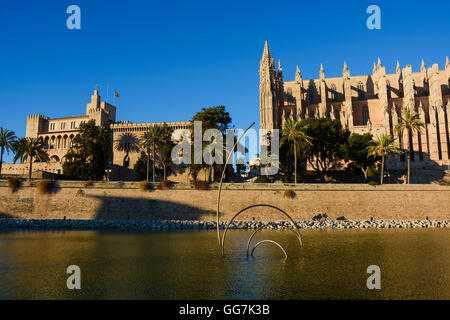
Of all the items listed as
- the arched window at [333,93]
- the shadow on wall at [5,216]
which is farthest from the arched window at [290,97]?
the shadow on wall at [5,216]

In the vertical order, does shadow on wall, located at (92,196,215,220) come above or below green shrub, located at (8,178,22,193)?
below

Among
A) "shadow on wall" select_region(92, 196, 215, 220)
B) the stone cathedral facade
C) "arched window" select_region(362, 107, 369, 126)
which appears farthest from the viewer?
"arched window" select_region(362, 107, 369, 126)

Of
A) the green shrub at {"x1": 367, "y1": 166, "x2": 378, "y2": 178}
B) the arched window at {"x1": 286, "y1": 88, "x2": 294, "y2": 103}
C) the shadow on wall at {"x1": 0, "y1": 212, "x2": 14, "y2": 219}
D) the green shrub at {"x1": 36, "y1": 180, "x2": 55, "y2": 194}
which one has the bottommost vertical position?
the shadow on wall at {"x1": 0, "y1": 212, "x2": 14, "y2": 219}

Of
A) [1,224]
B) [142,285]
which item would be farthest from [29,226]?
[142,285]

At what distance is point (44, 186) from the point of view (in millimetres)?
38125

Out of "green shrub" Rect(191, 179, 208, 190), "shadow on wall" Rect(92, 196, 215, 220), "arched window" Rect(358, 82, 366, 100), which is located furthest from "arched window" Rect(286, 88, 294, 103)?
"shadow on wall" Rect(92, 196, 215, 220)

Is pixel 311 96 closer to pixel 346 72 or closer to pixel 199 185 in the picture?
pixel 346 72

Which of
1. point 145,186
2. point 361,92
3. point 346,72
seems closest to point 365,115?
point 361,92

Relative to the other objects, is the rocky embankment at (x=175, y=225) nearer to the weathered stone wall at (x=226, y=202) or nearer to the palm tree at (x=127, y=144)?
the weathered stone wall at (x=226, y=202)

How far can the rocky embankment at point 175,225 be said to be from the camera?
113 feet

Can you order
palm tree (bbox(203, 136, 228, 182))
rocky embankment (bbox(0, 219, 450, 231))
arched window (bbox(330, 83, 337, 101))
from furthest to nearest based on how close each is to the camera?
arched window (bbox(330, 83, 337, 101)) < palm tree (bbox(203, 136, 228, 182)) < rocky embankment (bbox(0, 219, 450, 231))

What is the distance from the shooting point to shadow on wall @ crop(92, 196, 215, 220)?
1512 inches

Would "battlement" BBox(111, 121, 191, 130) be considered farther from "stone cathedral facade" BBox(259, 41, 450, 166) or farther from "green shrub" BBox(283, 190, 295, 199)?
"green shrub" BBox(283, 190, 295, 199)

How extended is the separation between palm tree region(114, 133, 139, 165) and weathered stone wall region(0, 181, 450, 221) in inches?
1037
